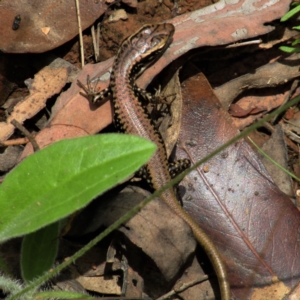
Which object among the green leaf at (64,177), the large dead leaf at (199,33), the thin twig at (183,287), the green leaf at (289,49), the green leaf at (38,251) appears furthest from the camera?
the green leaf at (289,49)

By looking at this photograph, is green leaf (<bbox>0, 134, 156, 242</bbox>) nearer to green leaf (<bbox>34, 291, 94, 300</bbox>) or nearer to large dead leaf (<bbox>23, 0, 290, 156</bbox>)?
green leaf (<bbox>34, 291, 94, 300</bbox>)

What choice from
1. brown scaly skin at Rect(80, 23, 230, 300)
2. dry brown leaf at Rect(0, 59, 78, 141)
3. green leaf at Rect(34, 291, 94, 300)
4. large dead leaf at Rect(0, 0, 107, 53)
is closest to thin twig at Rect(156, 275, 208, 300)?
brown scaly skin at Rect(80, 23, 230, 300)

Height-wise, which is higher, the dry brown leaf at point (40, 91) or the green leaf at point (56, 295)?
the dry brown leaf at point (40, 91)

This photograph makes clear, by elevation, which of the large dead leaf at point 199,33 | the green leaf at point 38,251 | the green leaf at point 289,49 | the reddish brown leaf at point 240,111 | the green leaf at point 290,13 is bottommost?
the reddish brown leaf at point 240,111

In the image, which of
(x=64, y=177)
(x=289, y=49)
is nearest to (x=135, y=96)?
(x=289, y=49)

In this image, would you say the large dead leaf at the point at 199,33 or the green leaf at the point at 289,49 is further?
the green leaf at the point at 289,49

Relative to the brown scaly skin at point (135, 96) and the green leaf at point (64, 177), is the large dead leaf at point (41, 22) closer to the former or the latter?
the brown scaly skin at point (135, 96)

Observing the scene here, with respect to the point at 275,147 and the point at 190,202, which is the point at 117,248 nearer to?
the point at 190,202

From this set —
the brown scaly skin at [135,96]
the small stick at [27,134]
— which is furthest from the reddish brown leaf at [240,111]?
the small stick at [27,134]
